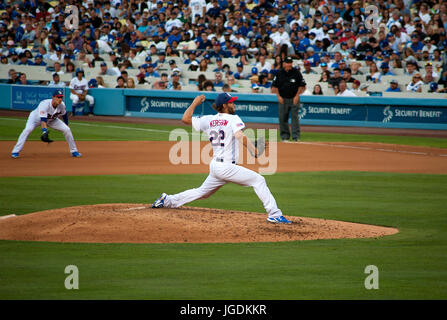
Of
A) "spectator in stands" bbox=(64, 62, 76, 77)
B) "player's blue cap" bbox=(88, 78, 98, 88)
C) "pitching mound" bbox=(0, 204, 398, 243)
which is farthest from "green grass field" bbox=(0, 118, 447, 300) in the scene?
"spectator in stands" bbox=(64, 62, 76, 77)

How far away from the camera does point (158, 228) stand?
9.08m

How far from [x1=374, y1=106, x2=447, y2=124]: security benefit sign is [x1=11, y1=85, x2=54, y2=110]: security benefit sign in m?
12.7

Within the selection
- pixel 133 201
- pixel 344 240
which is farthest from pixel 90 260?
pixel 133 201

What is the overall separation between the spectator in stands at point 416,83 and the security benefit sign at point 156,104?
8.13 m

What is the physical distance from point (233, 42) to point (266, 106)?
4381 millimetres

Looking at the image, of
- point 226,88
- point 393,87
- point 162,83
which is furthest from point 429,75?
point 162,83

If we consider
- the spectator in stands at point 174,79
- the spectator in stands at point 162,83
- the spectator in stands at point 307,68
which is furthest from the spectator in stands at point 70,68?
the spectator in stands at point 307,68

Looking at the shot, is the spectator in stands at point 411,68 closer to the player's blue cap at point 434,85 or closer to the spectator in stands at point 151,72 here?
the player's blue cap at point 434,85

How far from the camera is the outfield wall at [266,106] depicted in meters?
24.1

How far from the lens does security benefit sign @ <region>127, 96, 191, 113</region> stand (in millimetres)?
27542

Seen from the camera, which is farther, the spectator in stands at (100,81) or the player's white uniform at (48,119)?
the spectator in stands at (100,81)

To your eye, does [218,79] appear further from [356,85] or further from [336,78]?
[356,85]

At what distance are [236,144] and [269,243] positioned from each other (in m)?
1.52

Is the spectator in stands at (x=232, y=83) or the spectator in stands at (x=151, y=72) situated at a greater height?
the spectator in stands at (x=151, y=72)
